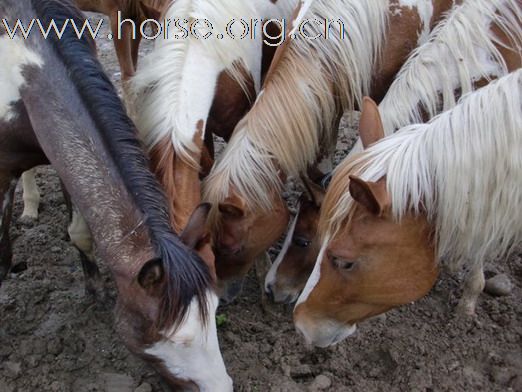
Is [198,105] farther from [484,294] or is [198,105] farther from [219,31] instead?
[484,294]

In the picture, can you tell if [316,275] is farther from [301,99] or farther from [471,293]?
[471,293]

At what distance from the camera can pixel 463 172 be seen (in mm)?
2316

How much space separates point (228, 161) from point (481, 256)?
1.30 metres

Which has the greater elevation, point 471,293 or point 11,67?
point 11,67

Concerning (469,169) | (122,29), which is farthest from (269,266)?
(122,29)

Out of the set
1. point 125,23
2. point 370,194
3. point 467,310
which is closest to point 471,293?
point 467,310

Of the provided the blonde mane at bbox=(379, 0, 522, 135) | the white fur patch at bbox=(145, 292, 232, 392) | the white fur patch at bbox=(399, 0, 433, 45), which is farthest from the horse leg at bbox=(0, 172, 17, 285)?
the white fur patch at bbox=(399, 0, 433, 45)

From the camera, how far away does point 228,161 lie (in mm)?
3051

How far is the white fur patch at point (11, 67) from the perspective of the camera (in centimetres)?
274

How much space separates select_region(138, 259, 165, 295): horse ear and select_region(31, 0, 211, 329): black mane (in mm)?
33

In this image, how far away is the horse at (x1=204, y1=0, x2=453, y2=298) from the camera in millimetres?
3014

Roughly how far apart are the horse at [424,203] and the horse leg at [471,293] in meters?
0.94

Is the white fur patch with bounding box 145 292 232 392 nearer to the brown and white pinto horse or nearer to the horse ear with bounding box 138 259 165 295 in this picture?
the horse ear with bounding box 138 259 165 295

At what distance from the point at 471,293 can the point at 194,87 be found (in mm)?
2002
